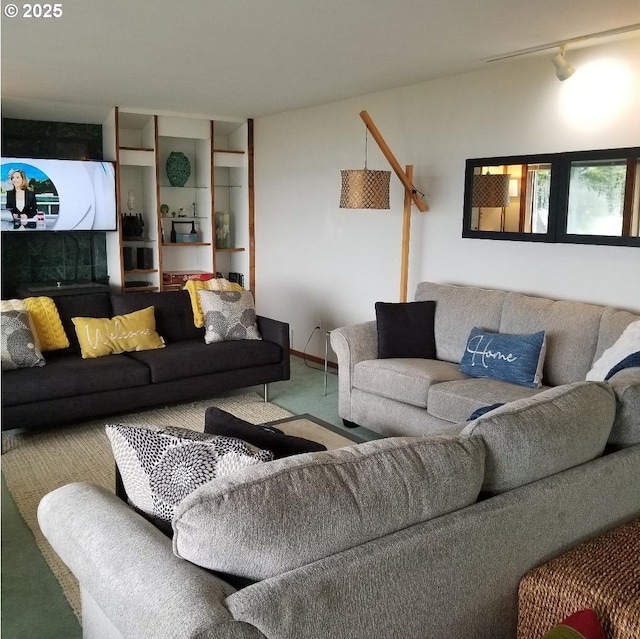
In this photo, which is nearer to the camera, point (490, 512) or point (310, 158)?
point (490, 512)

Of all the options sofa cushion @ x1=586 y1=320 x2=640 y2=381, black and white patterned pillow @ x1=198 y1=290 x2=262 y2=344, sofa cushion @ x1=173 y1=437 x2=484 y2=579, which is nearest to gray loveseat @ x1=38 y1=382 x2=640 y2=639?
sofa cushion @ x1=173 y1=437 x2=484 y2=579

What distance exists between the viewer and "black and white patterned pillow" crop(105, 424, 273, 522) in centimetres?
154

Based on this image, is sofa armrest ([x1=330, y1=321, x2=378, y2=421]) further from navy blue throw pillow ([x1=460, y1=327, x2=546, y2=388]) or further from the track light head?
the track light head

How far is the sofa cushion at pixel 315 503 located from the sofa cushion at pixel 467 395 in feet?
6.13

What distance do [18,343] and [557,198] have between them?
131 inches

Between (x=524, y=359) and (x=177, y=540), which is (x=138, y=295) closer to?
(x=524, y=359)

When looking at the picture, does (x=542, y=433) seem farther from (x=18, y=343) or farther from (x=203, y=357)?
(x=18, y=343)

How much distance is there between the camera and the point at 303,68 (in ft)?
14.3

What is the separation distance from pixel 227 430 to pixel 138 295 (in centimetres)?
313

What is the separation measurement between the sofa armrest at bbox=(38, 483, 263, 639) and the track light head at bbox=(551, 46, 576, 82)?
10.9 ft

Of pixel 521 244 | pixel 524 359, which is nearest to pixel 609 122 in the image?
pixel 521 244

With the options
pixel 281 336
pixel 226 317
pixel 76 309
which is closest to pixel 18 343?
pixel 76 309

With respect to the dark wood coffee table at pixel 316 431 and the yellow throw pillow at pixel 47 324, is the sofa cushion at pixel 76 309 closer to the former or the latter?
the yellow throw pillow at pixel 47 324

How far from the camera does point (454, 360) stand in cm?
425
